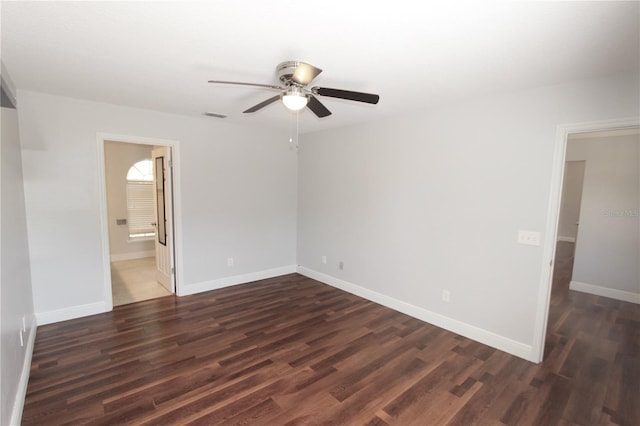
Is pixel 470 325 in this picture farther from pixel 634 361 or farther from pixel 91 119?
pixel 91 119

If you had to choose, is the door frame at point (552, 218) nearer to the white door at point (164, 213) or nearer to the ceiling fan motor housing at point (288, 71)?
the ceiling fan motor housing at point (288, 71)

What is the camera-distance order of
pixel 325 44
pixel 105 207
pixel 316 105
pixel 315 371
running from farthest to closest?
pixel 105 207 < pixel 315 371 < pixel 316 105 < pixel 325 44

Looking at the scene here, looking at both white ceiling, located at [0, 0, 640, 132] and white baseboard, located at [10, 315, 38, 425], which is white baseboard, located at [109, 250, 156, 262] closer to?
white baseboard, located at [10, 315, 38, 425]

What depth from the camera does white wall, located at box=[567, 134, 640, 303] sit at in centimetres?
420

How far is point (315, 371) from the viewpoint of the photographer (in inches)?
101

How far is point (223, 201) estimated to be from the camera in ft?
14.7

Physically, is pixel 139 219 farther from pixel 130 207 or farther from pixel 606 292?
pixel 606 292

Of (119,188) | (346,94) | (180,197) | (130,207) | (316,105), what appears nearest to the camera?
(346,94)

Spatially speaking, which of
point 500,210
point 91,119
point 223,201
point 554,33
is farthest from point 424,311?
point 91,119

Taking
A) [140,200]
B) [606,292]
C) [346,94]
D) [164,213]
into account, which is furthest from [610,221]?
[140,200]

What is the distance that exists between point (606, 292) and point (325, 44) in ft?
18.0

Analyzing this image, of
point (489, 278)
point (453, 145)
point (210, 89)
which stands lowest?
point (489, 278)

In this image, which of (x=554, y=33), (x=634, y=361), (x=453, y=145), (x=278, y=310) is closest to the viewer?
(x=554, y=33)

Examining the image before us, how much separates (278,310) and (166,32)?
10.3ft
